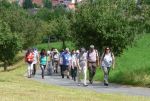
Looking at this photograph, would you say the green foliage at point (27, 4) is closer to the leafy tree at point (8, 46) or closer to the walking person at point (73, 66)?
the leafy tree at point (8, 46)

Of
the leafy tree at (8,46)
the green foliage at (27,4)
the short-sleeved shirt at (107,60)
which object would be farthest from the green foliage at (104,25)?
the green foliage at (27,4)

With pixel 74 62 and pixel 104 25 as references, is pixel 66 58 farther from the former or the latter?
pixel 104 25

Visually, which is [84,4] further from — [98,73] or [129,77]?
[129,77]

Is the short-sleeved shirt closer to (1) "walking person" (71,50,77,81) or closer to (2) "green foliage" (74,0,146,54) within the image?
(1) "walking person" (71,50,77,81)

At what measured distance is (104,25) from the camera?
34.0 meters

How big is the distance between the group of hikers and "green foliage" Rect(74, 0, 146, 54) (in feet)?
7.04

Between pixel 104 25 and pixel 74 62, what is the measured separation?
6.36m

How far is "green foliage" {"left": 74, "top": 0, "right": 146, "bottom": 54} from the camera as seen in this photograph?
1342 inches

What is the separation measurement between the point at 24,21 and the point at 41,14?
46.9m

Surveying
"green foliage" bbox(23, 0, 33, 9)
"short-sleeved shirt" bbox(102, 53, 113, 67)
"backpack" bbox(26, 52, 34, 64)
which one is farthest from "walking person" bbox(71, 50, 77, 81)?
"green foliage" bbox(23, 0, 33, 9)

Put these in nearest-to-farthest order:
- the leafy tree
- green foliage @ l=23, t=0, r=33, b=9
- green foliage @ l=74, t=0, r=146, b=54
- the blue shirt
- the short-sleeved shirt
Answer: the short-sleeved shirt, the blue shirt, green foliage @ l=74, t=0, r=146, b=54, the leafy tree, green foliage @ l=23, t=0, r=33, b=9

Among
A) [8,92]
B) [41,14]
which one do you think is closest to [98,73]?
[8,92]

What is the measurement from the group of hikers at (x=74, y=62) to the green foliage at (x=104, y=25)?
214cm

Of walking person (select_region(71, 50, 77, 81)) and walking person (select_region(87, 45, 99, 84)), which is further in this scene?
walking person (select_region(71, 50, 77, 81))
